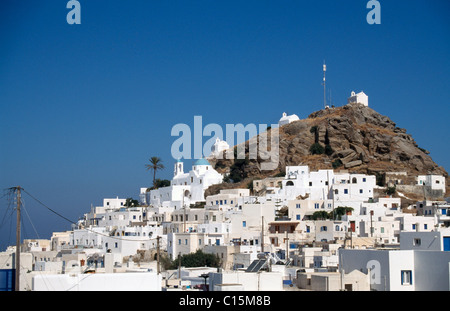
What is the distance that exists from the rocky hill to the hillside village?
0.84m

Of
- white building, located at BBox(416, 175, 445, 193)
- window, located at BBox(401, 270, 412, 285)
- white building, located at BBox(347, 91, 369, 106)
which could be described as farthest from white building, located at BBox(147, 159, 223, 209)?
window, located at BBox(401, 270, 412, 285)

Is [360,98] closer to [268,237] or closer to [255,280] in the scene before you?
[268,237]

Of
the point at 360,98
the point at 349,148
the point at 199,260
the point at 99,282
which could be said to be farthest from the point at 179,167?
the point at 99,282

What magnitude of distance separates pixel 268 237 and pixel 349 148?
31.0 metres

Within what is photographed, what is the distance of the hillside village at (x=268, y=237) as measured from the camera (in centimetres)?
2177

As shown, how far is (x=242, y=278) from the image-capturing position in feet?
68.0

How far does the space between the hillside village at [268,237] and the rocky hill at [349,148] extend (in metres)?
0.84

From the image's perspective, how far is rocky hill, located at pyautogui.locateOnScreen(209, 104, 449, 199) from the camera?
73000 millimetres

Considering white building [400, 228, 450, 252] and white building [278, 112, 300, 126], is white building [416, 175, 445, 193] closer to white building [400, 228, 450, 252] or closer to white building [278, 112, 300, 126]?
white building [278, 112, 300, 126]

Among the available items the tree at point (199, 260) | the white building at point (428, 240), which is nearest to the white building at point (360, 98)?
the tree at point (199, 260)

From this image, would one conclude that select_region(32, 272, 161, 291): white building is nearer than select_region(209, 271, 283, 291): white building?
Yes

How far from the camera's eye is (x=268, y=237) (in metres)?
48.8

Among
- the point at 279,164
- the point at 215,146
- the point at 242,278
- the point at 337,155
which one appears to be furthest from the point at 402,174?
the point at 242,278
